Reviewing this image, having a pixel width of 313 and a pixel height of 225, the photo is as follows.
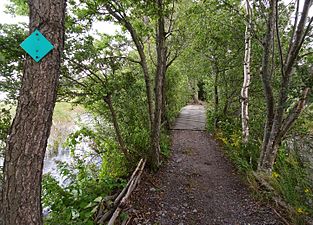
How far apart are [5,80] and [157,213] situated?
2816mm

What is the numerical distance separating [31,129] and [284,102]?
12.0 feet

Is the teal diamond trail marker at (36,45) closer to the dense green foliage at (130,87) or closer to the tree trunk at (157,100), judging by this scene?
the dense green foliage at (130,87)

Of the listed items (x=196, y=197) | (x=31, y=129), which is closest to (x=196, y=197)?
(x=196, y=197)

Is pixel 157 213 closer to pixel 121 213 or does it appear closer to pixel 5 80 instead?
pixel 121 213

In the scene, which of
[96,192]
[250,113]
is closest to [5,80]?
[96,192]

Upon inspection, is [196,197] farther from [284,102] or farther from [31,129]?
[31,129]

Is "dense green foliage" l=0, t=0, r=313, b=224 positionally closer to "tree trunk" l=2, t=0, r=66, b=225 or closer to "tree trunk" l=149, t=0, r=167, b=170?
"tree trunk" l=149, t=0, r=167, b=170

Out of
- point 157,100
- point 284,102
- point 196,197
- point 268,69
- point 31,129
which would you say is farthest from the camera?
point 157,100

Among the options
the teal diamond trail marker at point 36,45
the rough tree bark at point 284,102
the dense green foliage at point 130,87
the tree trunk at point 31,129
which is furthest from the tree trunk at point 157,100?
the teal diamond trail marker at point 36,45

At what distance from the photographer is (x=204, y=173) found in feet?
15.7

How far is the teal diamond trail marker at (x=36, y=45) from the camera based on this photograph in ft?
4.77

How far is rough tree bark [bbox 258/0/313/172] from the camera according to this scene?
127 inches

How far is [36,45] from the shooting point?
146cm

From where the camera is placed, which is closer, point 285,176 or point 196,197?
point 285,176
